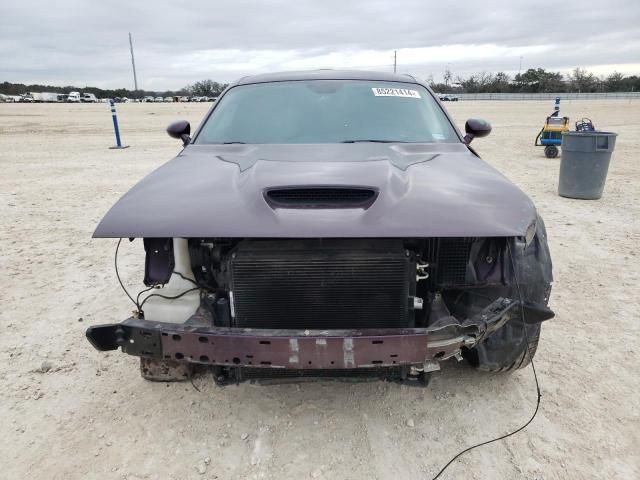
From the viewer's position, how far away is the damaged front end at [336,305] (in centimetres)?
194

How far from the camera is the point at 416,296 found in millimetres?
2416

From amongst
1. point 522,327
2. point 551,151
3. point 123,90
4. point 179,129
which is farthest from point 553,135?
point 123,90

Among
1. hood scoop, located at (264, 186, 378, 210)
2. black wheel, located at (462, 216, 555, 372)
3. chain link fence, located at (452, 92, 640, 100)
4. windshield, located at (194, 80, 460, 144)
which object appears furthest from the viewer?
chain link fence, located at (452, 92, 640, 100)

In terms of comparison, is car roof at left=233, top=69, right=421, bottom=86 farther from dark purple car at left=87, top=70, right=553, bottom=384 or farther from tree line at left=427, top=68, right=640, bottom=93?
tree line at left=427, top=68, right=640, bottom=93

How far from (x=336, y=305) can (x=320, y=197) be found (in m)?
0.49

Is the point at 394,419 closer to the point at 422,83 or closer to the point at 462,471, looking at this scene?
the point at 462,471

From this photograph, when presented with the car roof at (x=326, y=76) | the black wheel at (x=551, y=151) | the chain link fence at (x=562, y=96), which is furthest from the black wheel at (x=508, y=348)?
the chain link fence at (x=562, y=96)

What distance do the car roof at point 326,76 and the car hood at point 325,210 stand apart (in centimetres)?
127

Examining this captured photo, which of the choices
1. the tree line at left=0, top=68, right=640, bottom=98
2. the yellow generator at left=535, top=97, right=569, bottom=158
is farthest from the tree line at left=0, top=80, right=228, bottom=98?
the yellow generator at left=535, top=97, right=569, bottom=158

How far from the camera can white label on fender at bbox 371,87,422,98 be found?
3.45 metres

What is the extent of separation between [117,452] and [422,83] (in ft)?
10.7

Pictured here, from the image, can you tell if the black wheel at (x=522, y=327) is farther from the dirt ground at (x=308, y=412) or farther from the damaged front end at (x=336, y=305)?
the dirt ground at (x=308, y=412)

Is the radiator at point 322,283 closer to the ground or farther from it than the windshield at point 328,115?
closer to the ground

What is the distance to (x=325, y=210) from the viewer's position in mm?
2014
